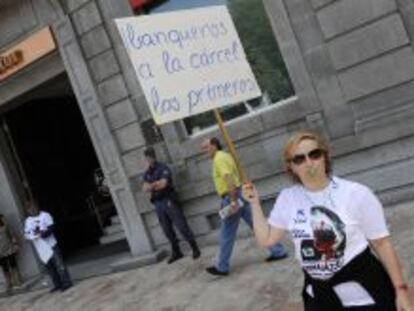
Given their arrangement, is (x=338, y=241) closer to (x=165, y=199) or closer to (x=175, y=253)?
(x=165, y=199)

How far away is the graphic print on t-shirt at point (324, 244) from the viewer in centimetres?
374

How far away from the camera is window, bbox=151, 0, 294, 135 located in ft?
37.6

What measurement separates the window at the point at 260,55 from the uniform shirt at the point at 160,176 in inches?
48.2

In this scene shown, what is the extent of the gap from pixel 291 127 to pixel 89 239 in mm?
8833

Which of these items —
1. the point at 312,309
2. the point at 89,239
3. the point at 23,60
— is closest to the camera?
the point at 312,309

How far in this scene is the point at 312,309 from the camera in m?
3.89

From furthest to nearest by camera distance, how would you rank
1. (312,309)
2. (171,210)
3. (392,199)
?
(171,210) < (392,199) < (312,309)

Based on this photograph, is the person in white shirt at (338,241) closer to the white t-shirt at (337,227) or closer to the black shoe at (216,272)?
the white t-shirt at (337,227)

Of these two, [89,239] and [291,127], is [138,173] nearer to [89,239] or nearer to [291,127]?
[291,127]

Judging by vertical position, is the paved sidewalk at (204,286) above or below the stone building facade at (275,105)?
below

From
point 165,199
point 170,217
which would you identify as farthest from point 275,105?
point 170,217

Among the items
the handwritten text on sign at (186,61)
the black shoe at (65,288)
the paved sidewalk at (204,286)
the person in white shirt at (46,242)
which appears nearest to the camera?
the handwritten text on sign at (186,61)

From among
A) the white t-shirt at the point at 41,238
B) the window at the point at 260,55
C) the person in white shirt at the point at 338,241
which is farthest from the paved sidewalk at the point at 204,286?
the person in white shirt at the point at 338,241

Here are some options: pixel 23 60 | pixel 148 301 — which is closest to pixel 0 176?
pixel 23 60
